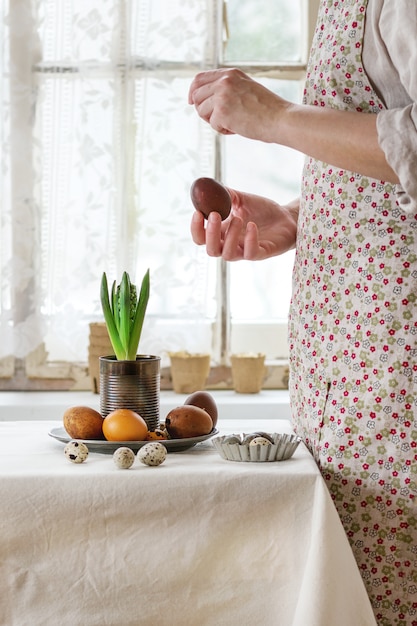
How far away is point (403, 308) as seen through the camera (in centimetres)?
113

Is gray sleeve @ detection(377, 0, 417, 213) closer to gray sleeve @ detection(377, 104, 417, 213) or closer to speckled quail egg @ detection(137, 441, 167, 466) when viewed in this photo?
gray sleeve @ detection(377, 104, 417, 213)

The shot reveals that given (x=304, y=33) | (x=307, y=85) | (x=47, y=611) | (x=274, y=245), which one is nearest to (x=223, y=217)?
(x=274, y=245)

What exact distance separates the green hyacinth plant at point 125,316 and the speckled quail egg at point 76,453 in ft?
0.88

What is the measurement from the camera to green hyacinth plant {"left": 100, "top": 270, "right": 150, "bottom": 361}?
1457 mm

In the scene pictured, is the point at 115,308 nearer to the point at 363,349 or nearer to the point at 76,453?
the point at 76,453

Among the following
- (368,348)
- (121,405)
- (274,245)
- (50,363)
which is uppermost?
(274,245)

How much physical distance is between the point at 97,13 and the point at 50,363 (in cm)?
132

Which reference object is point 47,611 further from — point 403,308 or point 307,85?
point 307,85

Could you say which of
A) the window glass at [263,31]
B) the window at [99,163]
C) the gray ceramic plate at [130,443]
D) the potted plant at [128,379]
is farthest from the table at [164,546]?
the window glass at [263,31]

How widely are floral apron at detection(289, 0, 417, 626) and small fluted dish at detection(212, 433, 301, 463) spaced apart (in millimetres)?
47

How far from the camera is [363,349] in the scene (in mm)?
1159

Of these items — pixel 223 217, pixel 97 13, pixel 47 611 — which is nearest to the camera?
pixel 47 611

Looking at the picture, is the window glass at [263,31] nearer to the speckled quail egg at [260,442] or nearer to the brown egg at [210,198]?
the brown egg at [210,198]

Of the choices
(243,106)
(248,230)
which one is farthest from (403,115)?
(248,230)
